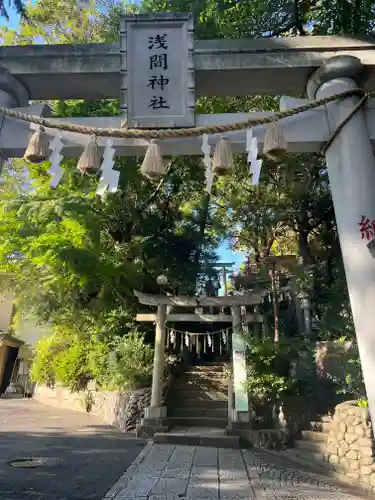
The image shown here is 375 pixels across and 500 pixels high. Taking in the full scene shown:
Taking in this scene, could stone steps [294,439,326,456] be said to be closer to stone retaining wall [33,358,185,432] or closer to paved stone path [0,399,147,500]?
paved stone path [0,399,147,500]

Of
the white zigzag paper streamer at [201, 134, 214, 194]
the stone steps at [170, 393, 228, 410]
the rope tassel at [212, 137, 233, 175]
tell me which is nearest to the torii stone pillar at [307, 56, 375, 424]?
the rope tassel at [212, 137, 233, 175]

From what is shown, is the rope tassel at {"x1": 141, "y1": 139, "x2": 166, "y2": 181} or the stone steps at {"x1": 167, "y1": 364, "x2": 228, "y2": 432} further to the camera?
the stone steps at {"x1": 167, "y1": 364, "x2": 228, "y2": 432}

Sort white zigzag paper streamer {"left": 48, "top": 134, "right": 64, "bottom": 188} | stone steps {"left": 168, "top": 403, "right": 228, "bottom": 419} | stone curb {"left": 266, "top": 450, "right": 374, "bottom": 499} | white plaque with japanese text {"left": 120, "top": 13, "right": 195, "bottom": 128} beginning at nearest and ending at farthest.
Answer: white zigzag paper streamer {"left": 48, "top": 134, "right": 64, "bottom": 188}, white plaque with japanese text {"left": 120, "top": 13, "right": 195, "bottom": 128}, stone curb {"left": 266, "top": 450, "right": 374, "bottom": 499}, stone steps {"left": 168, "top": 403, "right": 228, "bottom": 419}

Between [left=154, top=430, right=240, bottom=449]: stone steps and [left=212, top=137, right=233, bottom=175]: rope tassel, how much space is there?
694cm

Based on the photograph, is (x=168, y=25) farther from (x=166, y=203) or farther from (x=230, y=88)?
(x=166, y=203)

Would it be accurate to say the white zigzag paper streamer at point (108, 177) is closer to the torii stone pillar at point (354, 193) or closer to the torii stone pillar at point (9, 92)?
the torii stone pillar at point (9, 92)

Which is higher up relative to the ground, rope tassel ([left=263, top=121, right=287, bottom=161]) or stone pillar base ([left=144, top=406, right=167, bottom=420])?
rope tassel ([left=263, top=121, right=287, bottom=161])

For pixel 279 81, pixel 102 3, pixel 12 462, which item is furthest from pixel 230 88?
pixel 102 3

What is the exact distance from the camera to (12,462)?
248 inches

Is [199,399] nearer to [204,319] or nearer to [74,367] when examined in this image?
[204,319]

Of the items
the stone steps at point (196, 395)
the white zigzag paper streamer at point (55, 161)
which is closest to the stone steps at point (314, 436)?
the stone steps at point (196, 395)

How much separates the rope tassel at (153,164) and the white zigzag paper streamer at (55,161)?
0.86 metres

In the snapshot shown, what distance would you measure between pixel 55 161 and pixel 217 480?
485 cm

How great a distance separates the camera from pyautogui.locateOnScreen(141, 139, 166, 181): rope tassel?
3697 mm
